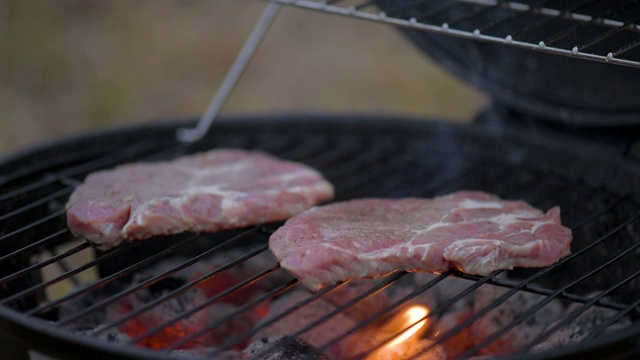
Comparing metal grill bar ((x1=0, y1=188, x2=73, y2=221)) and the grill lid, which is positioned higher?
metal grill bar ((x1=0, y1=188, x2=73, y2=221))

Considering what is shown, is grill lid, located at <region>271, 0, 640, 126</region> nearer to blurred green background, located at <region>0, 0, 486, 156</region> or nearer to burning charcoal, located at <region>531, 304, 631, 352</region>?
burning charcoal, located at <region>531, 304, 631, 352</region>

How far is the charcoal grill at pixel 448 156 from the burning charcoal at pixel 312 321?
0.09 m

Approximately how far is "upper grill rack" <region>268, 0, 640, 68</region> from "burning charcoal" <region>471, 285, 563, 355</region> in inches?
29.5

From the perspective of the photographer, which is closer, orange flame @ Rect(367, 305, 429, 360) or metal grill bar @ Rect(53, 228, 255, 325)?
metal grill bar @ Rect(53, 228, 255, 325)

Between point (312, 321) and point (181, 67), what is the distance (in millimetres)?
4199

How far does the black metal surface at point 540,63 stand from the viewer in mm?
2291

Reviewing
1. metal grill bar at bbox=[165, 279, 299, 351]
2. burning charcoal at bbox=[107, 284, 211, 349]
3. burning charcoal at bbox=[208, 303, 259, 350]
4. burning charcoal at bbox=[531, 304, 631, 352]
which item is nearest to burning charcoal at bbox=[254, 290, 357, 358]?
burning charcoal at bbox=[208, 303, 259, 350]

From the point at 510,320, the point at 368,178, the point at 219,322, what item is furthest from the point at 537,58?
the point at 219,322

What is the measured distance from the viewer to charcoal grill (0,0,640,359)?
2.12m

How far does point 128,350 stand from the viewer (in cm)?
138

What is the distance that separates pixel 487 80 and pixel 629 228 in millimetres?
897

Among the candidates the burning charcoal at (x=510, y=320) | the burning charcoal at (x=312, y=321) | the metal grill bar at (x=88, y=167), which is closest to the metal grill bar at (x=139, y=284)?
the burning charcoal at (x=312, y=321)

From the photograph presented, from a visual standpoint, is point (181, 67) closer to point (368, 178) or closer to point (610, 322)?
point (368, 178)

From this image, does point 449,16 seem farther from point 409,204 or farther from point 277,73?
point 277,73
